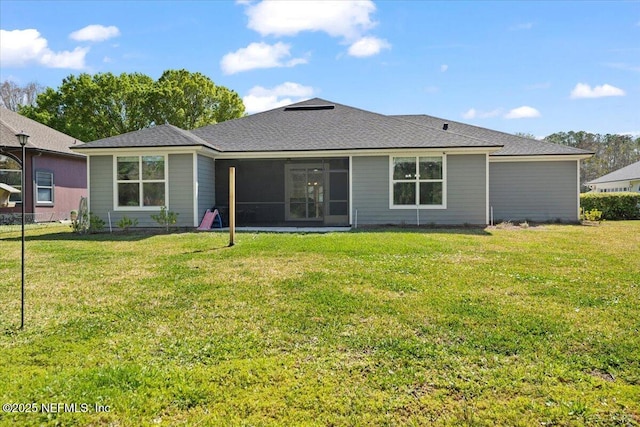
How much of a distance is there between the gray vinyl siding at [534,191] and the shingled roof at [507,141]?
0.43 m

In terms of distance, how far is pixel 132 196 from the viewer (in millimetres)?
12719

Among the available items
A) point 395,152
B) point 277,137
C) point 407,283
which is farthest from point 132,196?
point 407,283

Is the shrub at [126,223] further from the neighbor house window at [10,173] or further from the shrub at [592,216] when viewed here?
the shrub at [592,216]

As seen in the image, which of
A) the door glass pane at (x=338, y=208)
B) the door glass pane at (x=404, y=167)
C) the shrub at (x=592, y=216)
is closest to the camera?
the door glass pane at (x=404, y=167)

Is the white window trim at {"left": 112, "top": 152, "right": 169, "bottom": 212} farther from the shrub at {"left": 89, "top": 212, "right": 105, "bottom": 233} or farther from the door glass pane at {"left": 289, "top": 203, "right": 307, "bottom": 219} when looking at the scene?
the door glass pane at {"left": 289, "top": 203, "right": 307, "bottom": 219}

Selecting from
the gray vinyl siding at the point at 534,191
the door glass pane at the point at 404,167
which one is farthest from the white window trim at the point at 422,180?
the gray vinyl siding at the point at 534,191

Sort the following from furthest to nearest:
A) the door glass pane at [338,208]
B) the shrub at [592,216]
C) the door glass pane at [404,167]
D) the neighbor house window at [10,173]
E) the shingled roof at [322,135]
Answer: the neighbor house window at [10,173]
the door glass pane at [338,208]
the shrub at [592,216]
the door glass pane at [404,167]
the shingled roof at [322,135]

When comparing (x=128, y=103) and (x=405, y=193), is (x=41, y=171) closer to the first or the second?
(x=128, y=103)

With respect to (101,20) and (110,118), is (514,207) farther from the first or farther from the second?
(110,118)

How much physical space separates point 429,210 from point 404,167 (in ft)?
5.00

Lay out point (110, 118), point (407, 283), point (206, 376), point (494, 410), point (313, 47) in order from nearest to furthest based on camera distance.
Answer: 1. point (494, 410)
2. point (206, 376)
3. point (407, 283)
4. point (313, 47)
5. point (110, 118)

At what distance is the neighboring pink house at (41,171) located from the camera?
16.5 meters

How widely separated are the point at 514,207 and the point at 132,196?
13.1m

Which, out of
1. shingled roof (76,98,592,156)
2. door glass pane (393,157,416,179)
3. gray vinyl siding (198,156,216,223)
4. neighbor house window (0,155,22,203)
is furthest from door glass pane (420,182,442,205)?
neighbor house window (0,155,22,203)
